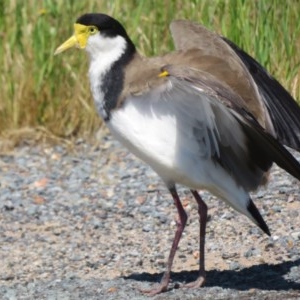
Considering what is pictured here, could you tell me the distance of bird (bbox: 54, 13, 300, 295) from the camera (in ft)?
19.0

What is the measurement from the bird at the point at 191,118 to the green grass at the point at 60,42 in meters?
2.29

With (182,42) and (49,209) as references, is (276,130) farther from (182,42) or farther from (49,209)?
(49,209)

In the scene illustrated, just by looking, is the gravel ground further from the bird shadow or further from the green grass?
the green grass

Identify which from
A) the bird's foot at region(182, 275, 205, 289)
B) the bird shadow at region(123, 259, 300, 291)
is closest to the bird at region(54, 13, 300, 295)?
the bird's foot at region(182, 275, 205, 289)

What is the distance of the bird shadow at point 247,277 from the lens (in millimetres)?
6008

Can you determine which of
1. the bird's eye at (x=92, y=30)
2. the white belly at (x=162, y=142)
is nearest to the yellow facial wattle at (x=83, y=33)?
the bird's eye at (x=92, y=30)

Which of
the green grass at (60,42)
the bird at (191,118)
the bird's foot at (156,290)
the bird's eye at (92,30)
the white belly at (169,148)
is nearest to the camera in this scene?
the bird at (191,118)

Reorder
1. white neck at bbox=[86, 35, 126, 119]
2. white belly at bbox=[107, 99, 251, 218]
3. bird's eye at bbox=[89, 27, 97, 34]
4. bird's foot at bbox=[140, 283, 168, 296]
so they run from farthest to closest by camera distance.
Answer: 1. bird's eye at bbox=[89, 27, 97, 34]
2. white neck at bbox=[86, 35, 126, 119]
3. bird's foot at bbox=[140, 283, 168, 296]
4. white belly at bbox=[107, 99, 251, 218]

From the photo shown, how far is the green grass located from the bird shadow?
8.24 ft

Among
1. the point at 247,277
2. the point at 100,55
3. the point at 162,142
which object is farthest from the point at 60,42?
the point at 247,277

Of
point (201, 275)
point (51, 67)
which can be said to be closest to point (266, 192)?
point (201, 275)

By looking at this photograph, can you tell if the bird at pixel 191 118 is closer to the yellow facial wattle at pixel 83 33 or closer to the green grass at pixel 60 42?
the yellow facial wattle at pixel 83 33

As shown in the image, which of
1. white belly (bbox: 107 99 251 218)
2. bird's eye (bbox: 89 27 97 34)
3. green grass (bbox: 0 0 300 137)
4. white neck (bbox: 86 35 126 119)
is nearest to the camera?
white belly (bbox: 107 99 251 218)

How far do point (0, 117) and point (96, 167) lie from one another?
3.08ft
